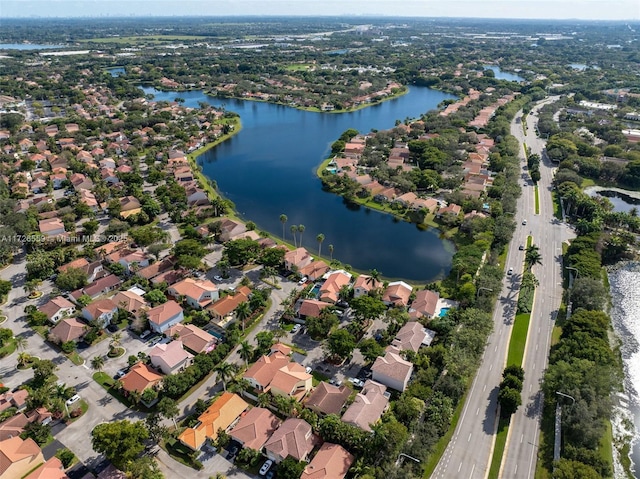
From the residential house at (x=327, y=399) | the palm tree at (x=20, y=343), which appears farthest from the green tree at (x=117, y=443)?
the palm tree at (x=20, y=343)

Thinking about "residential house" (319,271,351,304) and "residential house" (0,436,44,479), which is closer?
"residential house" (0,436,44,479)

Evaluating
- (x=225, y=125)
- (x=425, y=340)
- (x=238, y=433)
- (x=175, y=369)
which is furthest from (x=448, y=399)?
(x=225, y=125)

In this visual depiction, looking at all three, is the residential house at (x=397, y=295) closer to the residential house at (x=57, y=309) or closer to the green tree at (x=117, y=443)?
the green tree at (x=117, y=443)

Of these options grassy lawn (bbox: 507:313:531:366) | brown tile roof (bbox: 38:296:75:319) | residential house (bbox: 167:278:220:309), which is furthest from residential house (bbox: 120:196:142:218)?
grassy lawn (bbox: 507:313:531:366)

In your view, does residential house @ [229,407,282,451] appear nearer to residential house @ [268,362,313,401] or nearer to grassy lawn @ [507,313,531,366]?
residential house @ [268,362,313,401]

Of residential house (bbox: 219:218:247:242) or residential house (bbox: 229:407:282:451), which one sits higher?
residential house (bbox: 219:218:247:242)

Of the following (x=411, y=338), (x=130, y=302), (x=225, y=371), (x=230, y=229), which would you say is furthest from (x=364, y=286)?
(x=130, y=302)

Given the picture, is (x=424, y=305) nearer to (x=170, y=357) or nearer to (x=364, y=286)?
(x=364, y=286)
